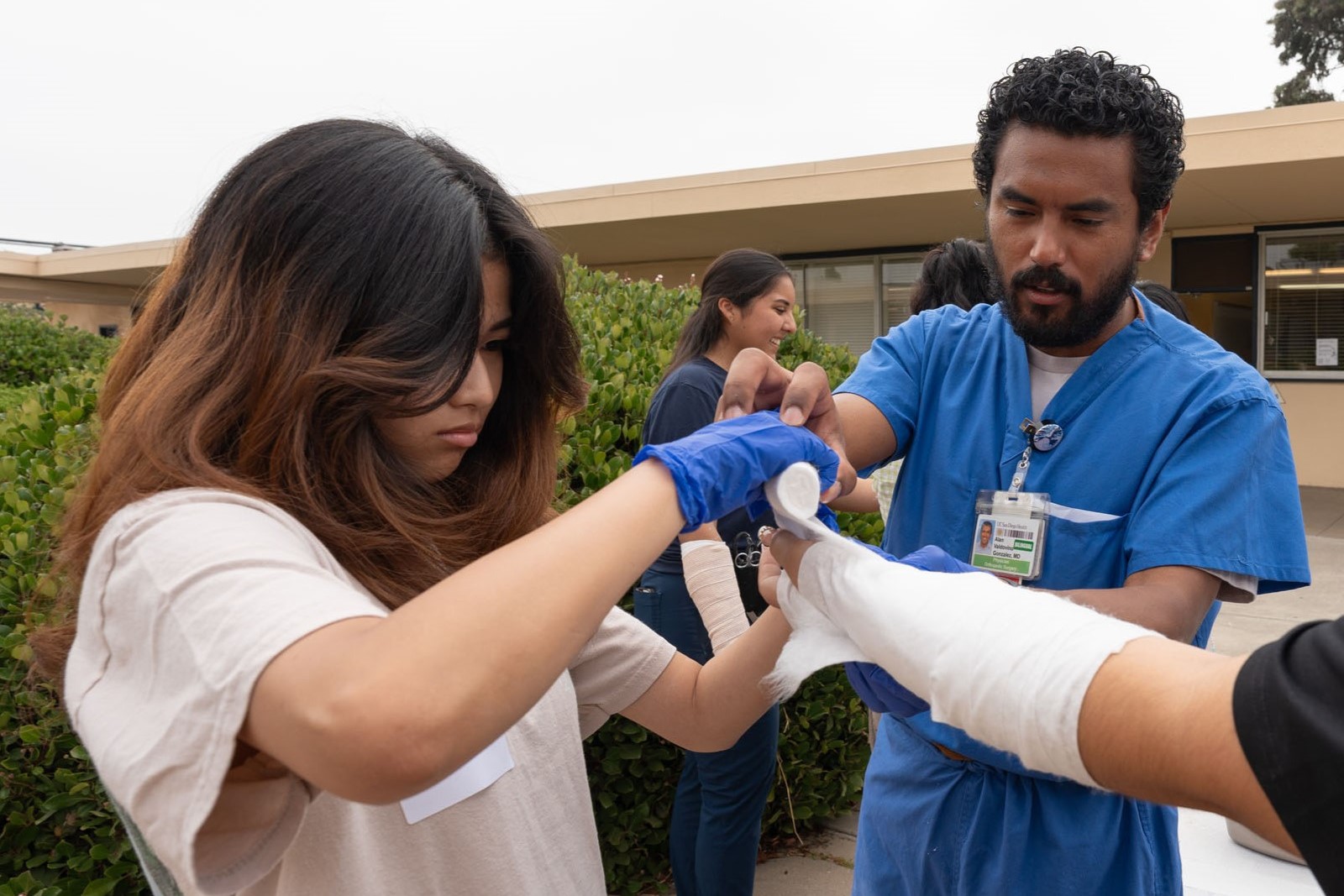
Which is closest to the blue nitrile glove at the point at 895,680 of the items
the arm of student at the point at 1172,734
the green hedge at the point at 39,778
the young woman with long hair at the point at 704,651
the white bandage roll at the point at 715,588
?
the arm of student at the point at 1172,734

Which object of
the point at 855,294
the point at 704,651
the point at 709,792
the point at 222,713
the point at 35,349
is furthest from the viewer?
the point at 855,294

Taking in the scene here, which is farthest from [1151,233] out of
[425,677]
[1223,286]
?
[1223,286]

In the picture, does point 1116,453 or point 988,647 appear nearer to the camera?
point 988,647

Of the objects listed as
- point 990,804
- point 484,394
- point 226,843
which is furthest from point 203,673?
point 990,804

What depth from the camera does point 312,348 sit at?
1134 mm

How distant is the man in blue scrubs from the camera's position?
4.94ft

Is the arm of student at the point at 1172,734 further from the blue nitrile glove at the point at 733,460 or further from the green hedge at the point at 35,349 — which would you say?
the green hedge at the point at 35,349

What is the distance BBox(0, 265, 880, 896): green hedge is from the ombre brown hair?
32.9 inches

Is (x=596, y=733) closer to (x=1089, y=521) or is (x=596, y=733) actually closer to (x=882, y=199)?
(x=1089, y=521)

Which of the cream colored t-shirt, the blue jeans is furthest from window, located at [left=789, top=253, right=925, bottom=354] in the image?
the cream colored t-shirt

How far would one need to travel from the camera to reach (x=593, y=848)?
1403 millimetres

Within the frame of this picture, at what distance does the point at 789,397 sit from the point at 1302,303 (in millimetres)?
10458

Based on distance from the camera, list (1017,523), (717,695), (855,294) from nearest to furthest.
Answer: (717,695) < (1017,523) < (855,294)

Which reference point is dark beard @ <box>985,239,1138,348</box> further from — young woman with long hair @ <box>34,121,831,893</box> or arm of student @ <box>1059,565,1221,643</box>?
young woman with long hair @ <box>34,121,831,893</box>
